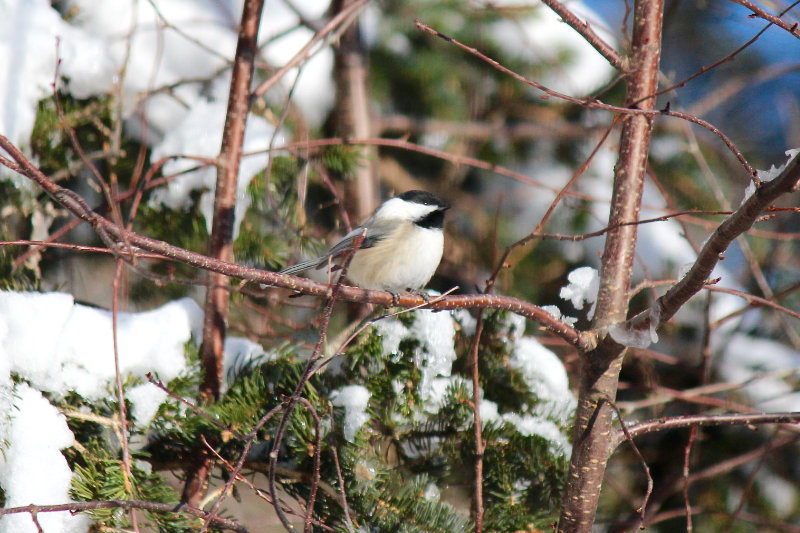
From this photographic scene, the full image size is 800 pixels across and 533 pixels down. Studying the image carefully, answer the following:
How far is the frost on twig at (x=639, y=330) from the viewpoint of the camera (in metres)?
1.47

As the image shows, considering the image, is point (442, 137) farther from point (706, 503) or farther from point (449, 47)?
point (706, 503)

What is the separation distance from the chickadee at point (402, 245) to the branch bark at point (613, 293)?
762mm

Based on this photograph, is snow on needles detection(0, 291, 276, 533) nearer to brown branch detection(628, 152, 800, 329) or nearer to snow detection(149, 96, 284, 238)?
snow detection(149, 96, 284, 238)

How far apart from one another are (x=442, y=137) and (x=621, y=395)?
4.65ft

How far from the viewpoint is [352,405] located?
161cm

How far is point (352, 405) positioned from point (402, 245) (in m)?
0.86

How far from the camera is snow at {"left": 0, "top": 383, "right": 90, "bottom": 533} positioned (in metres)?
1.41

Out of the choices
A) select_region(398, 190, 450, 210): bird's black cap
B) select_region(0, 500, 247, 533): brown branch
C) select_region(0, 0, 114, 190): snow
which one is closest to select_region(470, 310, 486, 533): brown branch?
select_region(0, 500, 247, 533): brown branch

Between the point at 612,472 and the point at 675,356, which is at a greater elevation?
the point at 675,356

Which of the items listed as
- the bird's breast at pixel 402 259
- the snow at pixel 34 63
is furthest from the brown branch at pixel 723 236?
the snow at pixel 34 63

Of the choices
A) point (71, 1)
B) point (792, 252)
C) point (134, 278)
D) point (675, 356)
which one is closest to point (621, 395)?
point (675, 356)

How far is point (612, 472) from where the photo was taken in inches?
107

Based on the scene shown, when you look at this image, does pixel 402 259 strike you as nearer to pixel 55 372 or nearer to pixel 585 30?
pixel 585 30

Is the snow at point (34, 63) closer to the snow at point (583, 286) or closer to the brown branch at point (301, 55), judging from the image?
the brown branch at point (301, 55)
